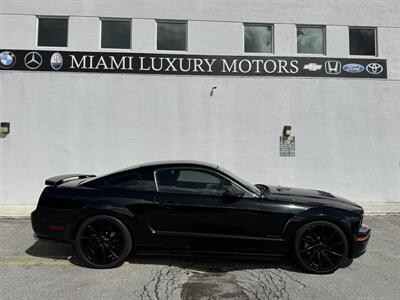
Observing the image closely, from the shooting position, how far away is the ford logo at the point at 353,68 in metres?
10.7

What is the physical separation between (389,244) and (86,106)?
7.84 metres

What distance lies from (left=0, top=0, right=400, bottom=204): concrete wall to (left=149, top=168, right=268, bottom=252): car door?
17.0ft

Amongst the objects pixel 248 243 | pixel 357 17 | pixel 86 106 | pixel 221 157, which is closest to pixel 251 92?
pixel 221 157

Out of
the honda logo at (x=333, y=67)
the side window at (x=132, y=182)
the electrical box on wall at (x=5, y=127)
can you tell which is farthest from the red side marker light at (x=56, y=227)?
the honda logo at (x=333, y=67)

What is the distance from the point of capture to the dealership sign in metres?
10.2

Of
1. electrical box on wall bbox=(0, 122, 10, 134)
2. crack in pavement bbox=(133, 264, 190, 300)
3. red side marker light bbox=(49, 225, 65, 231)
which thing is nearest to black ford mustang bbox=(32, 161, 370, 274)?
red side marker light bbox=(49, 225, 65, 231)

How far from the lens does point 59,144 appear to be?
→ 402 inches

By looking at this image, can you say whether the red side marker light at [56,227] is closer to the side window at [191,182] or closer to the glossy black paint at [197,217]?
the glossy black paint at [197,217]

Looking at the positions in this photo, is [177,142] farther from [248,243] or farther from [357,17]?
[357,17]

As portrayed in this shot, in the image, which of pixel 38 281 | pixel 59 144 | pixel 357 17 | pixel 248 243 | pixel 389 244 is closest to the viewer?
pixel 38 281

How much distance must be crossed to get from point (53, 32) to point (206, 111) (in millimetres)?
4709

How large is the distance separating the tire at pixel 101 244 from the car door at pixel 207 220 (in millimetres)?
501

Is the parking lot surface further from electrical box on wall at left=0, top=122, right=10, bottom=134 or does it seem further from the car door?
electrical box on wall at left=0, top=122, right=10, bottom=134

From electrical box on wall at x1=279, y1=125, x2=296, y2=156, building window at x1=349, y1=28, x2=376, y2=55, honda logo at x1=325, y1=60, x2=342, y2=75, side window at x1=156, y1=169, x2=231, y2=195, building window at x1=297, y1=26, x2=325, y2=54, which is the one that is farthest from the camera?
building window at x1=349, y1=28, x2=376, y2=55
